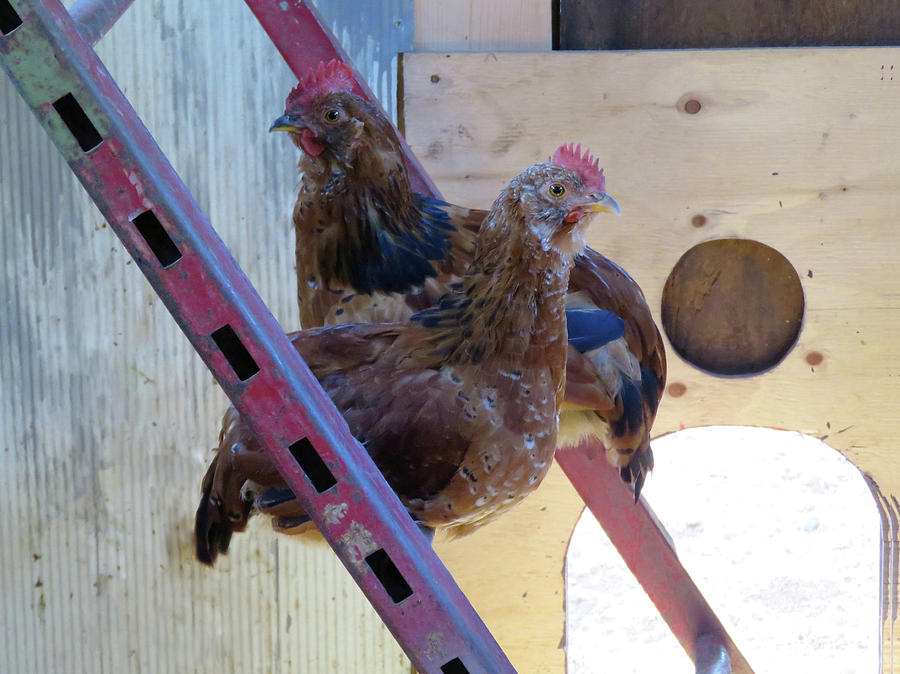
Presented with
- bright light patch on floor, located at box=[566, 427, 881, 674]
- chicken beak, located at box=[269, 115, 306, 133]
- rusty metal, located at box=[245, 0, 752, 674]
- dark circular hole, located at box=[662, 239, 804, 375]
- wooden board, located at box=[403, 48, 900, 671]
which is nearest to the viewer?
chicken beak, located at box=[269, 115, 306, 133]

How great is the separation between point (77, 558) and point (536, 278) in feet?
3.88

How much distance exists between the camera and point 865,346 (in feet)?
4.57

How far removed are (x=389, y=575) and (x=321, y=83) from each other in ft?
2.21

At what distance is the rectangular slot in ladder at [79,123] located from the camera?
495 mm

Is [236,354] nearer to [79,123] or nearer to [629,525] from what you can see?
[79,123]

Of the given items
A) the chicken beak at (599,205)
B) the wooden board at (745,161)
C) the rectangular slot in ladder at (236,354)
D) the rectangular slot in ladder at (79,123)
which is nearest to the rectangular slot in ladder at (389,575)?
the rectangular slot in ladder at (236,354)

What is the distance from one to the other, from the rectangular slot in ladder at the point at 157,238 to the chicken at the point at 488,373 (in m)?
0.33

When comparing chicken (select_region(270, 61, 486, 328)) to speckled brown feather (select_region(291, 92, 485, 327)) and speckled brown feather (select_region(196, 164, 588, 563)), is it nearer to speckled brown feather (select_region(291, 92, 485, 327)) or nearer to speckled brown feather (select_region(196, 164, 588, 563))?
speckled brown feather (select_region(291, 92, 485, 327))

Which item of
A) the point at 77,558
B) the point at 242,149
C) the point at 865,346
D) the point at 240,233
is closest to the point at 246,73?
the point at 242,149

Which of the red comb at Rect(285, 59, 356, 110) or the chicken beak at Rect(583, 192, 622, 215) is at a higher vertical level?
the red comb at Rect(285, 59, 356, 110)

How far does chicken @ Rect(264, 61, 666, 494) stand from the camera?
1.04m

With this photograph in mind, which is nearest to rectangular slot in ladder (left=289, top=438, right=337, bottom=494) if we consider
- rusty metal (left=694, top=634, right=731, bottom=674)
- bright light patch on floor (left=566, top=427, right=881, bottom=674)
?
rusty metal (left=694, top=634, right=731, bottom=674)

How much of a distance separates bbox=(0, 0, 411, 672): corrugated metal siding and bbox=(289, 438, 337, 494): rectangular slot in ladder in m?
0.98

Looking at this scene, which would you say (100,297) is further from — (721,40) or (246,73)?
(721,40)
